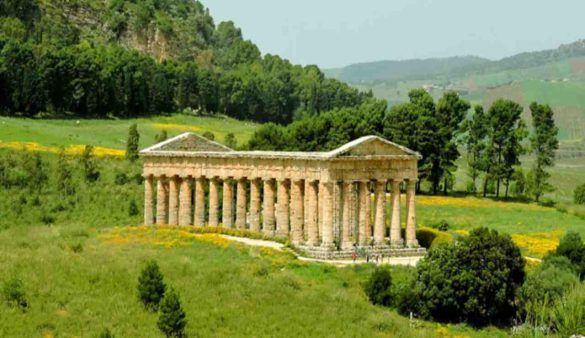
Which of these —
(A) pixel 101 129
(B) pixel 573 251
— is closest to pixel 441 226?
(B) pixel 573 251

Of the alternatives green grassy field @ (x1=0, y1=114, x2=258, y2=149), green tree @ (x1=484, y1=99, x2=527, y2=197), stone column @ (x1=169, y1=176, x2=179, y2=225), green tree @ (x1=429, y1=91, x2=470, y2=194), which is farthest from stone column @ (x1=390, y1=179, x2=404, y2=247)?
green grassy field @ (x1=0, y1=114, x2=258, y2=149)

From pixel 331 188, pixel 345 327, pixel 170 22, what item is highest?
pixel 170 22

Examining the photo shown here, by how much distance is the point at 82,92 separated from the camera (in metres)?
123

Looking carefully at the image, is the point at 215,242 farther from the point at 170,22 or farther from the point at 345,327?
the point at 170,22

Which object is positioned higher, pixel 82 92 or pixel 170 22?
pixel 170 22

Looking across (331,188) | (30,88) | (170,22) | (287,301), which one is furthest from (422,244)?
(170,22)

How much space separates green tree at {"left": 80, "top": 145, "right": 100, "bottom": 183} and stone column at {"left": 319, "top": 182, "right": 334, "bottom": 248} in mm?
30934

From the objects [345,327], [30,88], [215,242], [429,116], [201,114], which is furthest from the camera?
[201,114]

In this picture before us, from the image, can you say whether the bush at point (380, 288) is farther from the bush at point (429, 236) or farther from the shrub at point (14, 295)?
the shrub at point (14, 295)

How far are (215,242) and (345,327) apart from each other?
1708 cm

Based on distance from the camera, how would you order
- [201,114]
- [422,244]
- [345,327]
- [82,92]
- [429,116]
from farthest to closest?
[201,114], [82,92], [429,116], [422,244], [345,327]

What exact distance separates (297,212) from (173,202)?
41.5ft

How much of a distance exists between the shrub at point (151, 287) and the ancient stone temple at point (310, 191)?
59.3 feet

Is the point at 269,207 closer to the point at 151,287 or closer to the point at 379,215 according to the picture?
the point at 379,215
